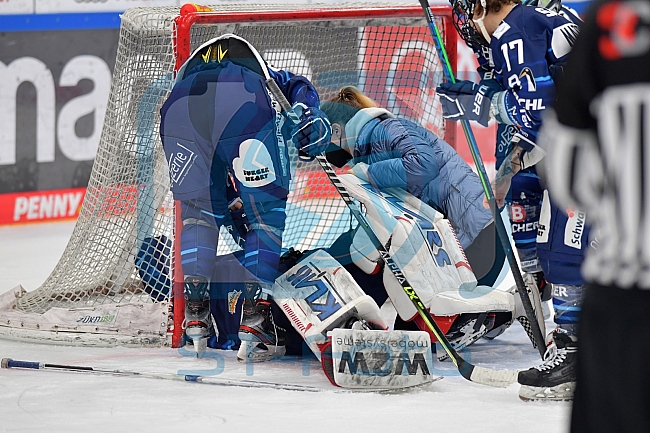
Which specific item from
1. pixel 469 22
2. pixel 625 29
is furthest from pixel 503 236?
pixel 625 29

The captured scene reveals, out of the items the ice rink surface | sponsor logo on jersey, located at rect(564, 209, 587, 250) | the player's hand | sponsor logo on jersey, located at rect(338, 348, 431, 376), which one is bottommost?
the ice rink surface

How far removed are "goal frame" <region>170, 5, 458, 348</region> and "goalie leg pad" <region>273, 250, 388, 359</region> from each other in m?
0.41

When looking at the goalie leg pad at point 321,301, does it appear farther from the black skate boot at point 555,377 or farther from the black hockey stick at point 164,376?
the black skate boot at point 555,377

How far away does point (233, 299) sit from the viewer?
3.30 meters

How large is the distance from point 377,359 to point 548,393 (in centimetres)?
48

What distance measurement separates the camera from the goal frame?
3342 millimetres

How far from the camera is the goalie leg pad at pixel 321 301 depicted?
299cm

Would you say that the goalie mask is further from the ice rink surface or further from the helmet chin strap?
the ice rink surface

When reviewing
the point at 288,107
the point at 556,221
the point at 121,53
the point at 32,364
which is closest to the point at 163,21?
the point at 121,53

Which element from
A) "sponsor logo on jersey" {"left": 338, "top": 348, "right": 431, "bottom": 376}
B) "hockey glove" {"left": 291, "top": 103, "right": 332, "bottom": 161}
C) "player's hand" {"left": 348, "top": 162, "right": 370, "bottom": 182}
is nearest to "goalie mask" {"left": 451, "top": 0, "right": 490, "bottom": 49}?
"hockey glove" {"left": 291, "top": 103, "right": 332, "bottom": 161}

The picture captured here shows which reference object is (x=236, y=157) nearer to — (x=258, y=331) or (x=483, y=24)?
(x=258, y=331)

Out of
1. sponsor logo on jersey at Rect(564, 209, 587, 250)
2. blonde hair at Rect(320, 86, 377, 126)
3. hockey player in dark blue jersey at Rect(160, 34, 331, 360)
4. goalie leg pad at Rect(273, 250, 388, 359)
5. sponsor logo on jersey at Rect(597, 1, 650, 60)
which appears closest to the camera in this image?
sponsor logo on jersey at Rect(597, 1, 650, 60)

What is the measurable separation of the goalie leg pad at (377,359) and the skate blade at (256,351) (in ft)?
1.10

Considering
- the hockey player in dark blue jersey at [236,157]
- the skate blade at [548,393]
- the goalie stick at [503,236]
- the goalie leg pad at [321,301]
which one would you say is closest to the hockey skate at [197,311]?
A: the hockey player in dark blue jersey at [236,157]
